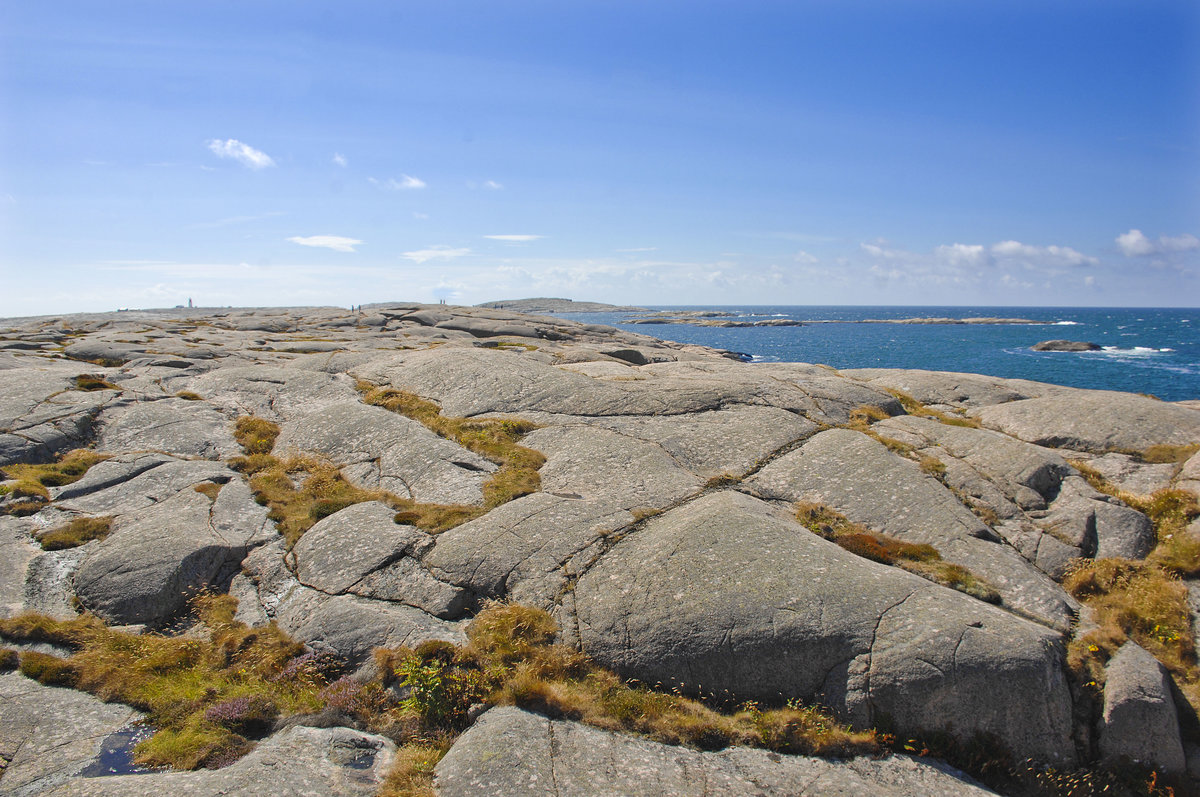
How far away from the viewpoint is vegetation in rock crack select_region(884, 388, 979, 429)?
25.7 m

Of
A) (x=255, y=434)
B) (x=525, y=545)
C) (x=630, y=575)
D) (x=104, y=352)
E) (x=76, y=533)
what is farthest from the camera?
(x=104, y=352)

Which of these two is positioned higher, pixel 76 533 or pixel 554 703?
pixel 76 533

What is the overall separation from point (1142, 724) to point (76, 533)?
27.2m

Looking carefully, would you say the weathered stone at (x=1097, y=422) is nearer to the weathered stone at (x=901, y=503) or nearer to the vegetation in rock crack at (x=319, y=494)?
the weathered stone at (x=901, y=503)

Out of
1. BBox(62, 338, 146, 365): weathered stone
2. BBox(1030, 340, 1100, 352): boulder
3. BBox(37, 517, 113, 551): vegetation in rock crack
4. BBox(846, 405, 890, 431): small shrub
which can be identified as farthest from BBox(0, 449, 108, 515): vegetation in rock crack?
BBox(1030, 340, 1100, 352): boulder

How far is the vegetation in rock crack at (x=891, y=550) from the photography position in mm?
14695

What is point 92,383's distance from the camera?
Answer: 1196 inches

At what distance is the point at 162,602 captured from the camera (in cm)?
1557

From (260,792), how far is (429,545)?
7356 millimetres

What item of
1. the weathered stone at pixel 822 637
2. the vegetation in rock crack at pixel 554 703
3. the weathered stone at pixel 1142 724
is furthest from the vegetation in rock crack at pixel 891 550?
the vegetation in rock crack at pixel 554 703

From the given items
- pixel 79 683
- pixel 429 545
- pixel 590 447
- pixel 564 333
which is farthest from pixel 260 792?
pixel 564 333

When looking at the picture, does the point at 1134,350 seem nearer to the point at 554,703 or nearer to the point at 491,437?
the point at 491,437

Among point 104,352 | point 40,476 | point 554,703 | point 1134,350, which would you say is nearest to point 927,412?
point 554,703

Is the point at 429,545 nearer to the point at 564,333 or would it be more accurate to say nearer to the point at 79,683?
the point at 79,683
